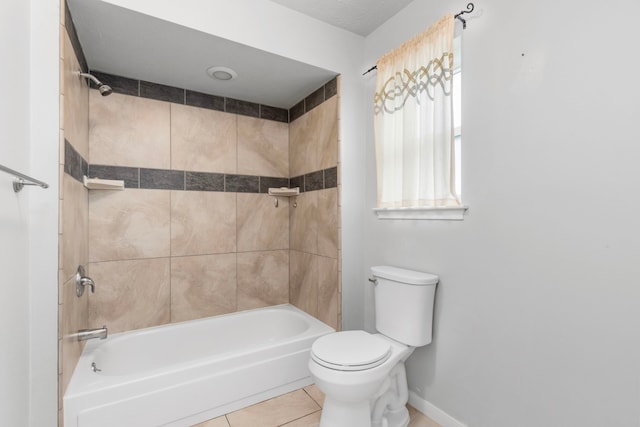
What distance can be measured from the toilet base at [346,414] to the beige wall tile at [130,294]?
1.48 metres

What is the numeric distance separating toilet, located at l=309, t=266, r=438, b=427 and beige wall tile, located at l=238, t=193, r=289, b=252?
1.18 metres

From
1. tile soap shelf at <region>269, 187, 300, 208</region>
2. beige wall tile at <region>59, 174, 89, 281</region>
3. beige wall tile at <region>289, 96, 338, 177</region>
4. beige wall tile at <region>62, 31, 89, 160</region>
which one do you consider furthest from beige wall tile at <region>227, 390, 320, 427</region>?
beige wall tile at <region>62, 31, 89, 160</region>

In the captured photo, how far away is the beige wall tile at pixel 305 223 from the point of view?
2441 millimetres

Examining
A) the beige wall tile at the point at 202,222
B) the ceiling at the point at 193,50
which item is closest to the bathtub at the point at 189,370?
the beige wall tile at the point at 202,222

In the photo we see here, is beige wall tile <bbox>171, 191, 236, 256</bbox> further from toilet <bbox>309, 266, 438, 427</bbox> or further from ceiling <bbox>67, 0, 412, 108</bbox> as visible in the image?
toilet <bbox>309, 266, 438, 427</bbox>

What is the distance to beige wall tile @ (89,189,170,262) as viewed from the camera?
6.86 feet

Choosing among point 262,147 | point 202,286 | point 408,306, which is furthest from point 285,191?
point 408,306

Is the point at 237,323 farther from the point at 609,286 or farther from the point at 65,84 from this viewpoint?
the point at 609,286

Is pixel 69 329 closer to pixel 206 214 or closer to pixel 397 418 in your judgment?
pixel 206 214

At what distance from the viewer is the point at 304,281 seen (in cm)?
258

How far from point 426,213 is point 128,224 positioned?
6.76ft

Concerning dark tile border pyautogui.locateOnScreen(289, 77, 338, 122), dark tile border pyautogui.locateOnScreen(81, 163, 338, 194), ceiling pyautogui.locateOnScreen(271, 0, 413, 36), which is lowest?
dark tile border pyautogui.locateOnScreen(81, 163, 338, 194)

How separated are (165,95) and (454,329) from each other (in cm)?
254

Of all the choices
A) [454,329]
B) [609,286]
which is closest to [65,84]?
[454,329]
